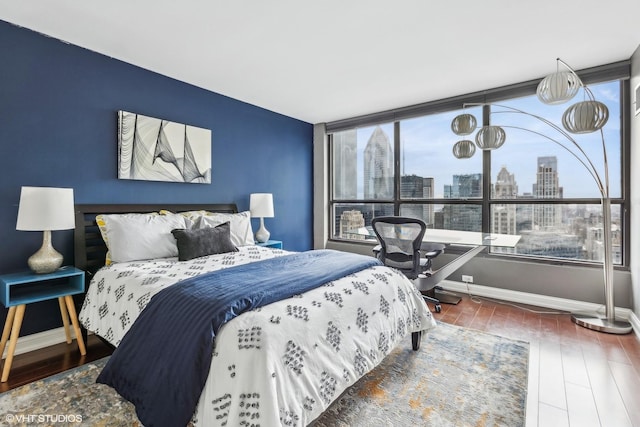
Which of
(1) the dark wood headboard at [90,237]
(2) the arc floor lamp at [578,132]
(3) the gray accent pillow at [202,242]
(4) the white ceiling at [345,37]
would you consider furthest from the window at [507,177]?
(1) the dark wood headboard at [90,237]

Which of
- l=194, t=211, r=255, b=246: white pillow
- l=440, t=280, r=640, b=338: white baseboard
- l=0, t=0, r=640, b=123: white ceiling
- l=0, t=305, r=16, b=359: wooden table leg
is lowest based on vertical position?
l=440, t=280, r=640, b=338: white baseboard

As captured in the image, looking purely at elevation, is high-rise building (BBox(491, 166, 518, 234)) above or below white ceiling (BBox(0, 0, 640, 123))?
below

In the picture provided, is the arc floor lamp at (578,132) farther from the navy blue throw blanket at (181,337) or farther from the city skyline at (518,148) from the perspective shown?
the navy blue throw blanket at (181,337)

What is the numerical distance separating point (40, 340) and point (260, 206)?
7.70 ft

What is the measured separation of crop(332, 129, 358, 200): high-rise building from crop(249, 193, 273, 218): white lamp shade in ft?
5.17

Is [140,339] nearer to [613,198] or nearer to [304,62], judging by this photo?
[304,62]

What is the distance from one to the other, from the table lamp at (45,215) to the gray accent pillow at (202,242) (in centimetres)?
76

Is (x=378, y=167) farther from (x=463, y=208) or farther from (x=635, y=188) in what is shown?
(x=635, y=188)

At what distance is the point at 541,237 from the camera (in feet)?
11.5

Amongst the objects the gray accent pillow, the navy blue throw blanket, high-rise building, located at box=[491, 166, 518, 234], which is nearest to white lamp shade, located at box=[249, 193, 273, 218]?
the gray accent pillow

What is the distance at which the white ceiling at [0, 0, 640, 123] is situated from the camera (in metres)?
2.16

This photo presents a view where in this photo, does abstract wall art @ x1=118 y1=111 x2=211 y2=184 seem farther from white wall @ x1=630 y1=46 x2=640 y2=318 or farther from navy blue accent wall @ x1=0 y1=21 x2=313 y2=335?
white wall @ x1=630 y1=46 x2=640 y2=318

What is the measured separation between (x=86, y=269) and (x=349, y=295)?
2.27 m

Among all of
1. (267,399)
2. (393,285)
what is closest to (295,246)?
(393,285)
